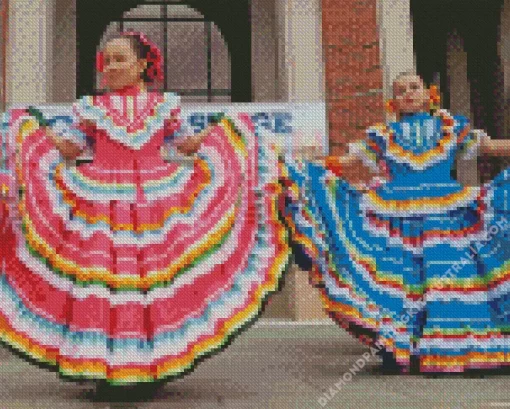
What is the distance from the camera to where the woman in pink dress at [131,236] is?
2631 millimetres

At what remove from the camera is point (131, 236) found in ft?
9.02

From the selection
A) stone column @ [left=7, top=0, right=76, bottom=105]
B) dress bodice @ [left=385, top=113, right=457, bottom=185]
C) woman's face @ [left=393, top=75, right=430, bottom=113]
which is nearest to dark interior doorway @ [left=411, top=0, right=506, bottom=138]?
stone column @ [left=7, top=0, right=76, bottom=105]

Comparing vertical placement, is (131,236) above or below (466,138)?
below

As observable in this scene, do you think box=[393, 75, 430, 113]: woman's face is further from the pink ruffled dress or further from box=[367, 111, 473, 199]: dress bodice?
the pink ruffled dress

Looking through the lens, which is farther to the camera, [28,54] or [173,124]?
[28,54]

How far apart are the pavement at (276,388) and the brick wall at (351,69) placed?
3029mm

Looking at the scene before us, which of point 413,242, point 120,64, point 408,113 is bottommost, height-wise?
point 413,242

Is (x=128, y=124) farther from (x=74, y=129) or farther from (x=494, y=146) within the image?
A: (x=494, y=146)

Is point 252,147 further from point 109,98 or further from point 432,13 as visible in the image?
point 432,13

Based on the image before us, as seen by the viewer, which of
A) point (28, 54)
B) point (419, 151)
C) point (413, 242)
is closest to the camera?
point (413, 242)

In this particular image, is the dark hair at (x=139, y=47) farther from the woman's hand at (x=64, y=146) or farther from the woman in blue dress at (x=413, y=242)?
the woman in blue dress at (x=413, y=242)

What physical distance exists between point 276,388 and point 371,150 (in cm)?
150

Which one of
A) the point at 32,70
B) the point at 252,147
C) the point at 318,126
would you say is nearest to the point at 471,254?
the point at 252,147

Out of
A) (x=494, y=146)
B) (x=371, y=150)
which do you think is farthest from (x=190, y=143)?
(x=494, y=146)
